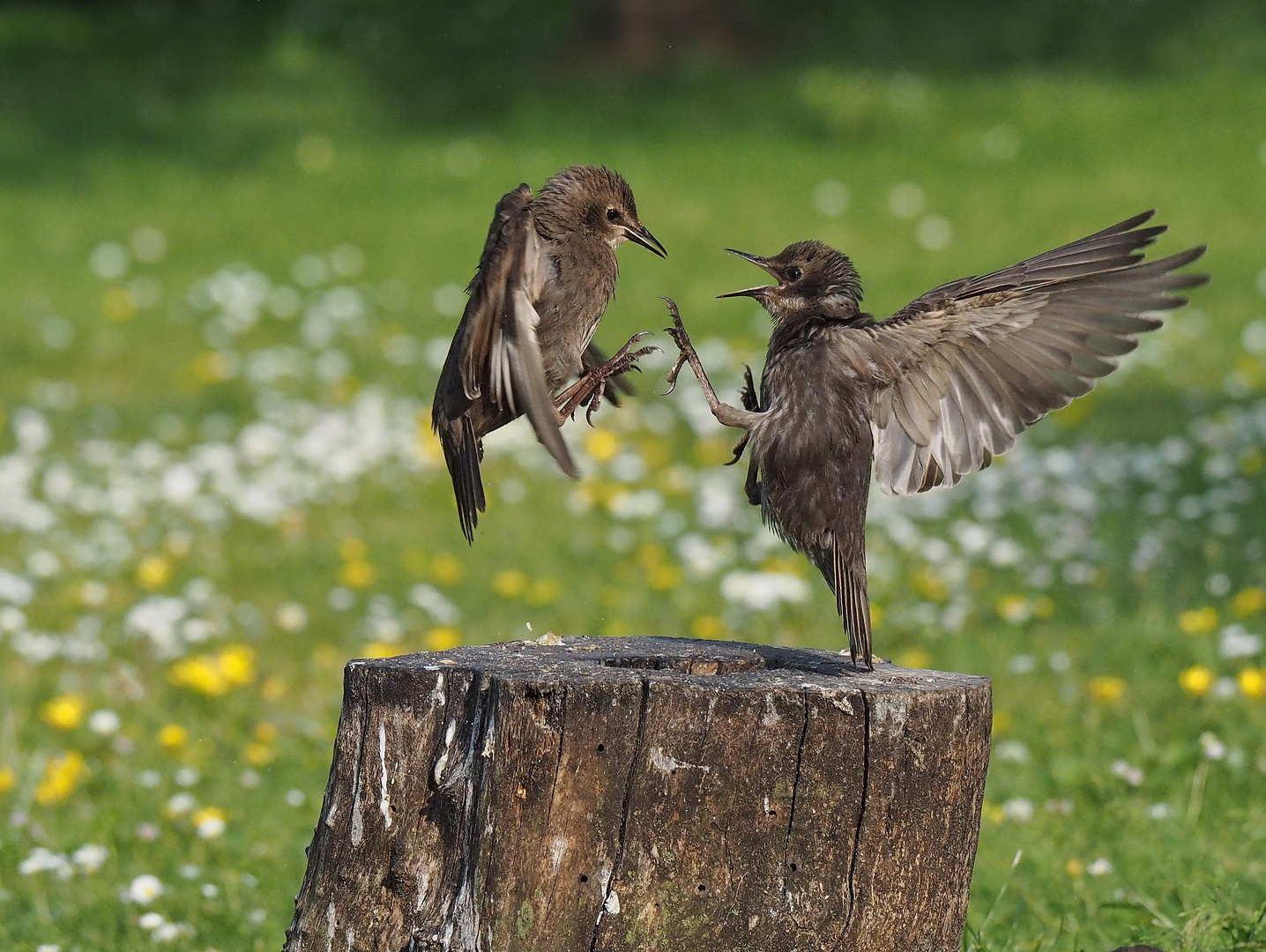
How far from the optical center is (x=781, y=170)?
45.8 feet

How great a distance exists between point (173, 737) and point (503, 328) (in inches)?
105

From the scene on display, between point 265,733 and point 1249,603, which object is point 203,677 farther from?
point 1249,603

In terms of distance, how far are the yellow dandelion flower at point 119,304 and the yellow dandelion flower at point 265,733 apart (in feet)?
20.0

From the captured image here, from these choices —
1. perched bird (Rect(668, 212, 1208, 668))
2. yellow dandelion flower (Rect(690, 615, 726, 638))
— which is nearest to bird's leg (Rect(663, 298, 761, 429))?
perched bird (Rect(668, 212, 1208, 668))

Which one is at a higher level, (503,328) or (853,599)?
(503,328)

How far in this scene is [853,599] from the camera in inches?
141

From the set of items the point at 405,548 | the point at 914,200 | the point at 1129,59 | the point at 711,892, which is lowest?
the point at 711,892

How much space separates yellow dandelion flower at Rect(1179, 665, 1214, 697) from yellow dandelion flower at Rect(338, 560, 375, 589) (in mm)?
3119

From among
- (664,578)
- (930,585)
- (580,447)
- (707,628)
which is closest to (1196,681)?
(930,585)

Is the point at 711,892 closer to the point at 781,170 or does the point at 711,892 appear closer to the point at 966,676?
the point at 966,676

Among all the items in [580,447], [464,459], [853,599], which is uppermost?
[580,447]

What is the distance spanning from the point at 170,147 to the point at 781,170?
5669 millimetres

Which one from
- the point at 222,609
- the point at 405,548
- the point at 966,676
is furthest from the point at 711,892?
the point at 405,548

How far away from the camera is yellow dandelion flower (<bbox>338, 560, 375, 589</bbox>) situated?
681 cm
